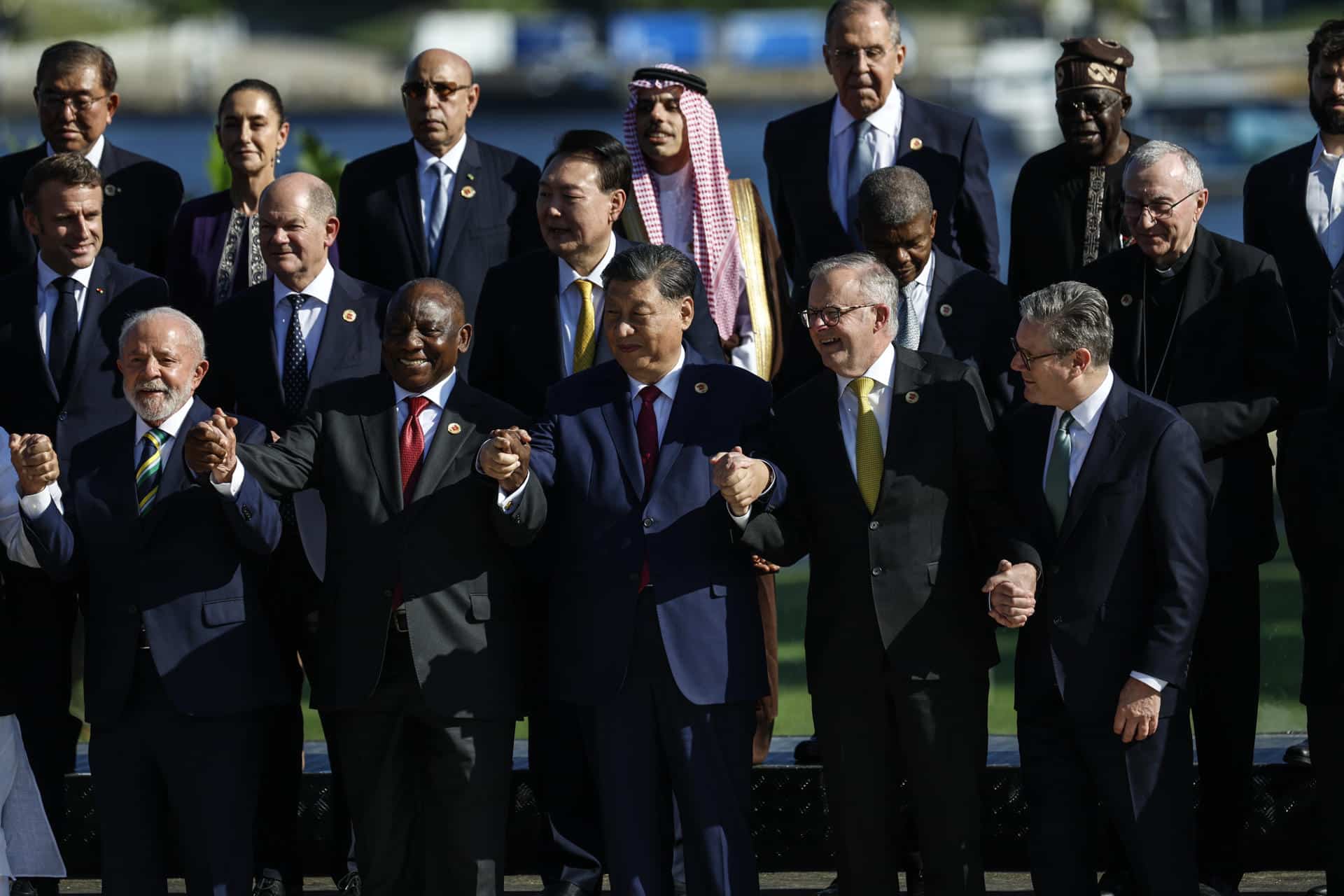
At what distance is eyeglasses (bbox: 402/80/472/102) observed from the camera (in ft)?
18.9

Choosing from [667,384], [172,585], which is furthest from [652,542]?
[172,585]

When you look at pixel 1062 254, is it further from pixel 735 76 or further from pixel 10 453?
pixel 735 76

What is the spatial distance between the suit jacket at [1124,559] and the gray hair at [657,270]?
3.63ft

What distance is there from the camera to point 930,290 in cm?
505

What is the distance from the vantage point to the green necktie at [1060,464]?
453cm

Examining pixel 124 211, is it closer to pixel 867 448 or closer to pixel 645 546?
pixel 645 546

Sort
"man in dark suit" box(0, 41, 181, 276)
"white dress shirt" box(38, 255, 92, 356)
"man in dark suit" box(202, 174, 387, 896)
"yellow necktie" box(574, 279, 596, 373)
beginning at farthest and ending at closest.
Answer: "man in dark suit" box(0, 41, 181, 276) < "white dress shirt" box(38, 255, 92, 356) < "yellow necktie" box(574, 279, 596, 373) < "man in dark suit" box(202, 174, 387, 896)

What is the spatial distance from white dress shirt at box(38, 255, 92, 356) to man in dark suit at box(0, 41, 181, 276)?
0.48 meters

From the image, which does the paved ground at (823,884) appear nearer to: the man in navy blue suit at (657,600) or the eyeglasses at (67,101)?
the man in navy blue suit at (657,600)

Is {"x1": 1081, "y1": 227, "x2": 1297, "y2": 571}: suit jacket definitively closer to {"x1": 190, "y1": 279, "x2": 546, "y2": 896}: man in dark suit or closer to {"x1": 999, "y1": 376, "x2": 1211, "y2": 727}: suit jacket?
{"x1": 999, "y1": 376, "x2": 1211, "y2": 727}: suit jacket

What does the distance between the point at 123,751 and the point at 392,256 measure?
180cm

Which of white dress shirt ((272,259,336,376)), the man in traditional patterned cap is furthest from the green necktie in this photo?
white dress shirt ((272,259,336,376))

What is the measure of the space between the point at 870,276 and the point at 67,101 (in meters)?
2.90

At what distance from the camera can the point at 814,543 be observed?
4641 mm
